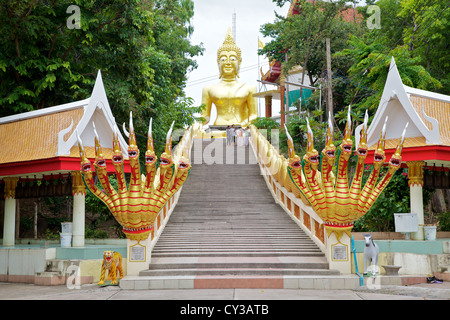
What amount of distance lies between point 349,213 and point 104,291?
18.5 ft

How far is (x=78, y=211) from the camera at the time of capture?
14.7 metres

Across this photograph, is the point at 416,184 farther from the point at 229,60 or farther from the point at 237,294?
the point at 229,60

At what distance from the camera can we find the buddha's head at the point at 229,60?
129ft

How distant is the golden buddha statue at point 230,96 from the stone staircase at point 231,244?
600 inches

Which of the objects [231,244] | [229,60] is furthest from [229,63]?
[231,244]

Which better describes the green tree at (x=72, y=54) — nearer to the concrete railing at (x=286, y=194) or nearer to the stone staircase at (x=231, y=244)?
the stone staircase at (x=231, y=244)

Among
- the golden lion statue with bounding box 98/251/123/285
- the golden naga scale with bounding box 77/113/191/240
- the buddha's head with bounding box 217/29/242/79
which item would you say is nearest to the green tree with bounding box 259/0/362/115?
the buddha's head with bounding box 217/29/242/79

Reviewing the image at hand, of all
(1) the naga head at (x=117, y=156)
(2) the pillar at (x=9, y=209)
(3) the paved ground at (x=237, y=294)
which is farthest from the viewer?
(2) the pillar at (x=9, y=209)

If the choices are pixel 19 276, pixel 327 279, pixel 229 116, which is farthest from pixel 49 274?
pixel 229 116

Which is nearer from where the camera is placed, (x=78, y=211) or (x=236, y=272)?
(x=236, y=272)

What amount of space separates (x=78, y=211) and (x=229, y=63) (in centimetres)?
2627

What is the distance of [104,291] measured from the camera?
11055 millimetres

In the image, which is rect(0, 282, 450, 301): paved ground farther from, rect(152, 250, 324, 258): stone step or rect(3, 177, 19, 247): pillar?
rect(3, 177, 19, 247): pillar

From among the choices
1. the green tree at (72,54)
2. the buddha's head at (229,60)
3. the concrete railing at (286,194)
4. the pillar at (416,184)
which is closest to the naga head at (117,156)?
the concrete railing at (286,194)
